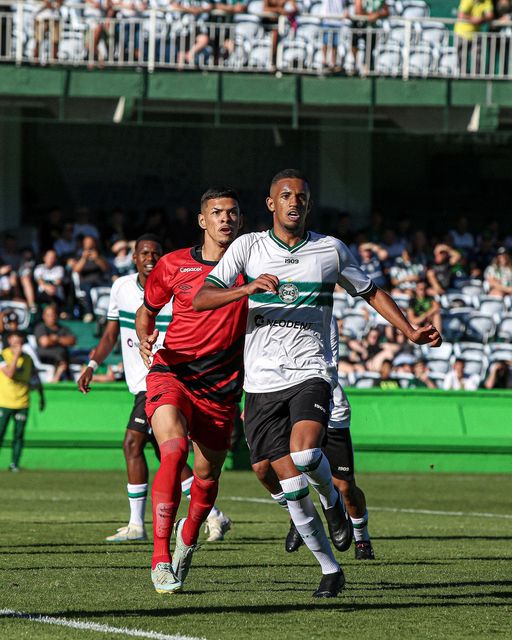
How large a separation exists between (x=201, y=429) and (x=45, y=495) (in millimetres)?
8177

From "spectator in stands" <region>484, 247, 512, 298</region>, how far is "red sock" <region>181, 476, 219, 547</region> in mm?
18261

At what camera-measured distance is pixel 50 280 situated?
24.1m

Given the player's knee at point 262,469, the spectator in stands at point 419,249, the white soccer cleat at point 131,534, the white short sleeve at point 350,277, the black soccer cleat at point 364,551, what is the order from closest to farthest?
1. the white short sleeve at point 350,277
2. the player's knee at point 262,469
3. the black soccer cleat at point 364,551
4. the white soccer cleat at point 131,534
5. the spectator in stands at point 419,249

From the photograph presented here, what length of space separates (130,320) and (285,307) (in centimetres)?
362

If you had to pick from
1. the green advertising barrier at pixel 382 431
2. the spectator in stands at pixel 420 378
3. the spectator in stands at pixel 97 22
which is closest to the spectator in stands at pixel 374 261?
the spectator in stands at pixel 420 378

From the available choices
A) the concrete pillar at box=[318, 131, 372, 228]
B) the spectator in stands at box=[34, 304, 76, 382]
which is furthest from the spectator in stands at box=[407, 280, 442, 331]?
the spectator in stands at box=[34, 304, 76, 382]

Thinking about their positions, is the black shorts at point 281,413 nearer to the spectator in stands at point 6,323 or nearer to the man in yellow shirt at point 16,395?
the man in yellow shirt at point 16,395

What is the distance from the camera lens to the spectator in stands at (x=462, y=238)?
90.6ft

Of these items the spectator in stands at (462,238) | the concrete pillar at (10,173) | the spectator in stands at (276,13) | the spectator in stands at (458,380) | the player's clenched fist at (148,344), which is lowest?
the spectator in stands at (458,380)

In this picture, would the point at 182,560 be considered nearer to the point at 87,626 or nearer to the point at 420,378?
the point at 87,626

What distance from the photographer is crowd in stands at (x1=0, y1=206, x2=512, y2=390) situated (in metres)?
22.2

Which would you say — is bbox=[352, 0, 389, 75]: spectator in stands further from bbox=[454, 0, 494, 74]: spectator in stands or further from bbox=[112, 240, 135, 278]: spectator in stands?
bbox=[112, 240, 135, 278]: spectator in stands

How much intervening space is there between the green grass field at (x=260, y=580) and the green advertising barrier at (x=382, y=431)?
5.78m

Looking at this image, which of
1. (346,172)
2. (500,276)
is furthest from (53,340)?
(346,172)
